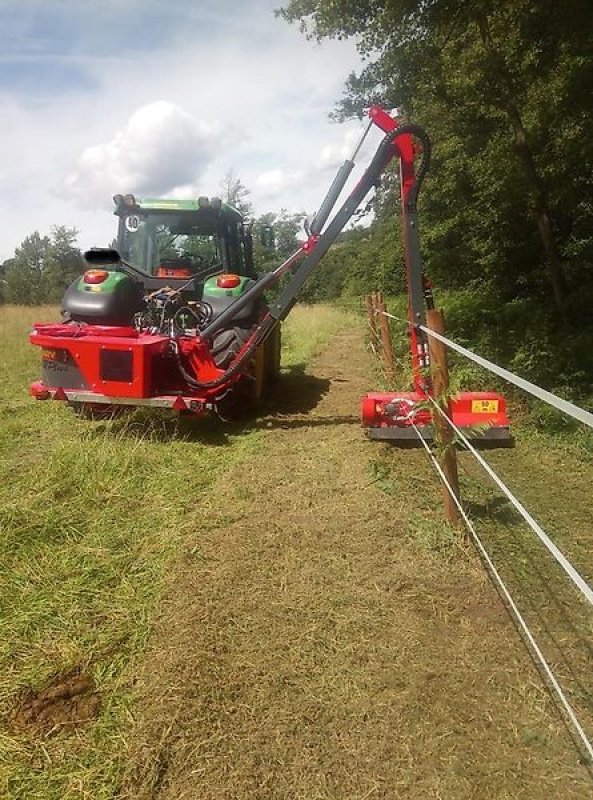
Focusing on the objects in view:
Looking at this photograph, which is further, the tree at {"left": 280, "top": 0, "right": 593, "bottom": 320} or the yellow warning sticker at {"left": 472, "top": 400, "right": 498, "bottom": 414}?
the tree at {"left": 280, "top": 0, "right": 593, "bottom": 320}

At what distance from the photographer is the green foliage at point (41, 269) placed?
38.7m

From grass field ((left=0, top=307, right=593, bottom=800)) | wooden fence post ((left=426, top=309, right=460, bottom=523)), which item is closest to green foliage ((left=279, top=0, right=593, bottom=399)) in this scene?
wooden fence post ((left=426, top=309, right=460, bottom=523))

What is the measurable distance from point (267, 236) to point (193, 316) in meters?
1.46

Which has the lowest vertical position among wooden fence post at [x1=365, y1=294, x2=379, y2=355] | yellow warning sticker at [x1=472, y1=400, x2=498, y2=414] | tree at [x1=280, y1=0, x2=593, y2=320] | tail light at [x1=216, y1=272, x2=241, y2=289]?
yellow warning sticker at [x1=472, y1=400, x2=498, y2=414]

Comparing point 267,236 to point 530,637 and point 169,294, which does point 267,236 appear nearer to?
point 169,294

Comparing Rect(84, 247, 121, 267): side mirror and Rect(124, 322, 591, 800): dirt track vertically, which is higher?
Rect(84, 247, 121, 267): side mirror

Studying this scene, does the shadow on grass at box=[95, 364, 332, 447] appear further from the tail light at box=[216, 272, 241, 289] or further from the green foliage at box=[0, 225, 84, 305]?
the green foliage at box=[0, 225, 84, 305]

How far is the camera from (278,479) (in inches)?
165

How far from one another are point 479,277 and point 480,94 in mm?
6868

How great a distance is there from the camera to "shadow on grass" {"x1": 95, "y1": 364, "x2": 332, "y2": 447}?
5.09m

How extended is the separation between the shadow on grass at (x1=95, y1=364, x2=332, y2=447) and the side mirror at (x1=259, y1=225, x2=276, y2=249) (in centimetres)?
156

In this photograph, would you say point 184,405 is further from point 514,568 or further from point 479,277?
point 479,277

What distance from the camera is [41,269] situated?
46.2 m

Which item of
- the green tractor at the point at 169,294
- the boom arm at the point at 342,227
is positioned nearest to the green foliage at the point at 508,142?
the boom arm at the point at 342,227
